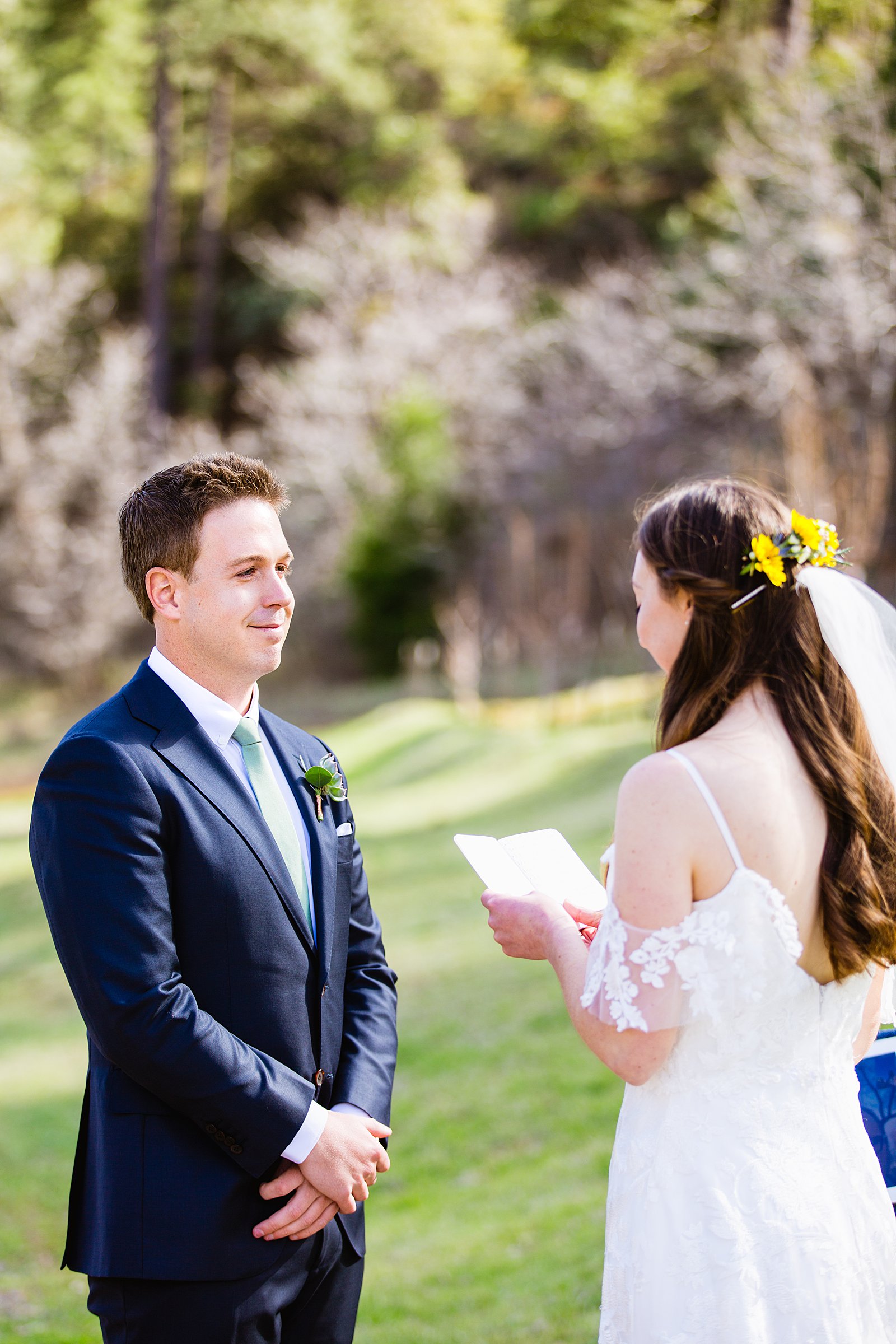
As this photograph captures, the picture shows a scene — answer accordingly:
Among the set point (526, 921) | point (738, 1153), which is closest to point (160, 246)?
point (526, 921)

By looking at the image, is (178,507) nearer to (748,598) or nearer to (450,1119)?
(748,598)

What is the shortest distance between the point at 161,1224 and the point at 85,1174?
225 millimetres

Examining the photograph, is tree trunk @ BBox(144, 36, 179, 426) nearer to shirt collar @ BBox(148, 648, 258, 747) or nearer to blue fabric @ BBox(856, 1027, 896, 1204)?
Answer: shirt collar @ BBox(148, 648, 258, 747)

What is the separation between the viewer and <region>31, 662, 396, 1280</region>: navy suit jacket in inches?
76.7

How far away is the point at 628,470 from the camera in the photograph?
986 inches

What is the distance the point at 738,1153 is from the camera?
2002 millimetres

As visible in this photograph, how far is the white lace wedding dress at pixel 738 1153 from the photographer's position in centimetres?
191

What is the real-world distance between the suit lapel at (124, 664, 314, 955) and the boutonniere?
18cm

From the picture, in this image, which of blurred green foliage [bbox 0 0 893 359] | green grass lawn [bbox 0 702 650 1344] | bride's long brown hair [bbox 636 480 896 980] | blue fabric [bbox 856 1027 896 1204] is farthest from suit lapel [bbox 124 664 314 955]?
blurred green foliage [bbox 0 0 893 359]

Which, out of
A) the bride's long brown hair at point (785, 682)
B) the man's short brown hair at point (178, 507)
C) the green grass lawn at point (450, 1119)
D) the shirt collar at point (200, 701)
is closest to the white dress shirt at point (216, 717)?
the shirt collar at point (200, 701)

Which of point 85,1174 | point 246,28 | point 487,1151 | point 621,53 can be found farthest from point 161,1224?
point 246,28

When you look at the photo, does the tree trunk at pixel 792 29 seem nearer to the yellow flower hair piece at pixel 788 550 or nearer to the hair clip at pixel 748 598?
the yellow flower hair piece at pixel 788 550

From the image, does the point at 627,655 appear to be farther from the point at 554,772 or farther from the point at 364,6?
the point at 364,6

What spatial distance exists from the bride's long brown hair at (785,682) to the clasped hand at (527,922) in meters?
0.38
